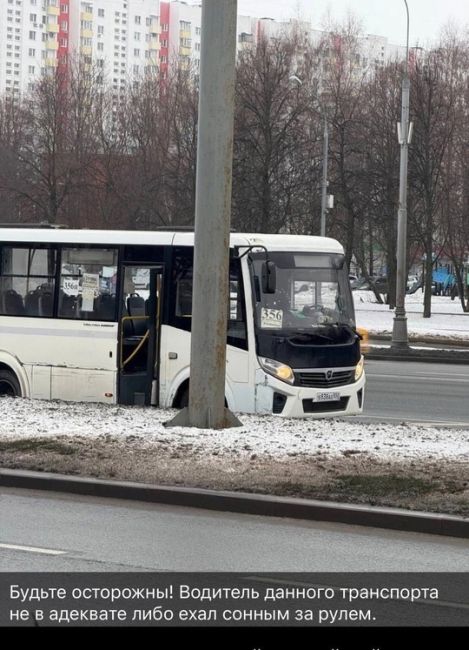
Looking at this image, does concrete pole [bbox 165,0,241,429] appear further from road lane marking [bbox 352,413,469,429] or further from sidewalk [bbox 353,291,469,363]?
sidewalk [bbox 353,291,469,363]

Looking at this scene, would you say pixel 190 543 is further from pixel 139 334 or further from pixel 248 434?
pixel 139 334

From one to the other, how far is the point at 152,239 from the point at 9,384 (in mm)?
2903

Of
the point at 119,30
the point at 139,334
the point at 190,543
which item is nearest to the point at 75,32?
the point at 119,30

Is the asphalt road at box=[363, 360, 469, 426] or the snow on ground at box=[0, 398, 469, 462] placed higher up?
the snow on ground at box=[0, 398, 469, 462]

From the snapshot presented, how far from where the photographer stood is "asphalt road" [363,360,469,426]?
1710cm

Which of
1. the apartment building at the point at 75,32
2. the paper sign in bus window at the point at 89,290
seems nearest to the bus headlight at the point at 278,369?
the paper sign in bus window at the point at 89,290

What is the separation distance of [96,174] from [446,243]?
16.7 metres

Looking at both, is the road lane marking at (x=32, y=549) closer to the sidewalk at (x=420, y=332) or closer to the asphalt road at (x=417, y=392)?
the asphalt road at (x=417, y=392)

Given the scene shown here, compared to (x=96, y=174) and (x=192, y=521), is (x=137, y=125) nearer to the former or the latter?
(x=96, y=174)

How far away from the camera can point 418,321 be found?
46938 mm

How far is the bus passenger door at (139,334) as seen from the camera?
1559 centimetres

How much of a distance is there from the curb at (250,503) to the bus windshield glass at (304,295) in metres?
5.37

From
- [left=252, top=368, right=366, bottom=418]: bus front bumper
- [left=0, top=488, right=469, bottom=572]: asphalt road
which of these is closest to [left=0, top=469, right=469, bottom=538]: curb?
[left=0, top=488, right=469, bottom=572]: asphalt road

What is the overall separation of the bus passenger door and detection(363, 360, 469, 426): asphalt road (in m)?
3.20
